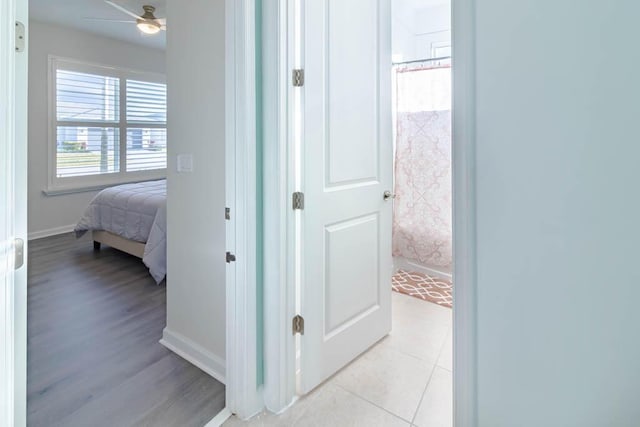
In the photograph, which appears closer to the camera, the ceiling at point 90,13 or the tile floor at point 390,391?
the tile floor at point 390,391

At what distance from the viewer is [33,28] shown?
165 inches

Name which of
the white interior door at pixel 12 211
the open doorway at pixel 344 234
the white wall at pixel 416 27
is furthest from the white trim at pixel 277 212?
the white wall at pixel 416 27

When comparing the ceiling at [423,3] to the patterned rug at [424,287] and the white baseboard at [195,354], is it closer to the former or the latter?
the patterned rug at [424,287]

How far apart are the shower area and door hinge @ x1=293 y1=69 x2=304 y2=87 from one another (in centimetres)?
185

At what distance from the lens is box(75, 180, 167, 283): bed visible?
2.90 metres

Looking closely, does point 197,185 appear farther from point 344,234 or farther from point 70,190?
point 70,190

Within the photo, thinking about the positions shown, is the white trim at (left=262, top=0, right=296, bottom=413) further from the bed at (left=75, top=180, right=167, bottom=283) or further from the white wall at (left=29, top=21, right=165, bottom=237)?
the white wall at (left=29, top=21, right=165, bottom=237)

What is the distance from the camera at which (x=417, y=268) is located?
3361 mm

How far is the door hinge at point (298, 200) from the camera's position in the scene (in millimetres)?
1551

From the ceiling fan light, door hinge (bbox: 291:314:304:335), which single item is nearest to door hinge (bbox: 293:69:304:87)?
door hinge (bbox: 291:314:304:335)
